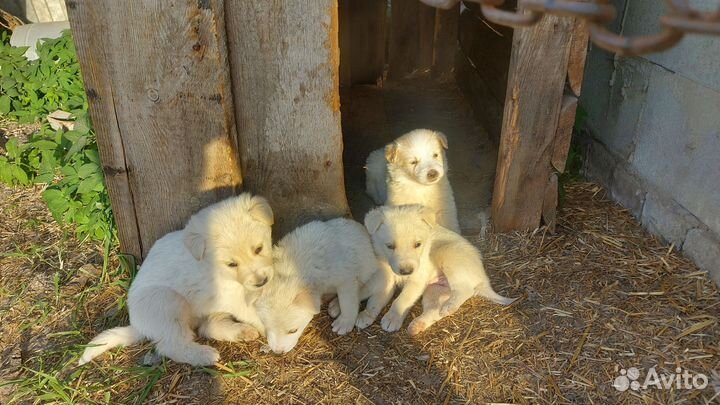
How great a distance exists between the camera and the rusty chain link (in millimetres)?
691

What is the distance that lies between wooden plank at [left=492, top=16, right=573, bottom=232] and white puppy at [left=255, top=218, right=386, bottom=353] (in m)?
1.13

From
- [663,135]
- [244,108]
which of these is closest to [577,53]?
[663,135]

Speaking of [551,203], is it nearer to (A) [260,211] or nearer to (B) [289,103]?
(B) [289,103]

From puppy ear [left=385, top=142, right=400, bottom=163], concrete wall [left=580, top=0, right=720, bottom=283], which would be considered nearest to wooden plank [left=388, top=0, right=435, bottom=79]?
concrete wall [left=580, top=0, right=720, bottom=283]

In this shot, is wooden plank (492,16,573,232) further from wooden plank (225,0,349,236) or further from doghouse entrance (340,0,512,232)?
wooden plank (225,0,349,236)

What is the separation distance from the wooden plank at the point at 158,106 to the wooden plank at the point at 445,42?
513cm

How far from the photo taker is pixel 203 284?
331cm

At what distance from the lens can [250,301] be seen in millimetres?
3303

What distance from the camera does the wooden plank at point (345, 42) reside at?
7.32 metres

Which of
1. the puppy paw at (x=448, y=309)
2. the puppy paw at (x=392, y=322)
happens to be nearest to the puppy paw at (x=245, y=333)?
the puppy paw at (x=392, y=322)

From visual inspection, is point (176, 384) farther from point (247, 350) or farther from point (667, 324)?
point (667, 324)

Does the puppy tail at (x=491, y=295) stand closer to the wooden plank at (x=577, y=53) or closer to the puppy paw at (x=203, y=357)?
the wooden plank at (x=577, y=53)

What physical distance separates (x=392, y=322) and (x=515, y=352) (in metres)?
0.73

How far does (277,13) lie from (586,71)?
3232 millimetres
